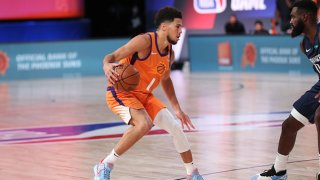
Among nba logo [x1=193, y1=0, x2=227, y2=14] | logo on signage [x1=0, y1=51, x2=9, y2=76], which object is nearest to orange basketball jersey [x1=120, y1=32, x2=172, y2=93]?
logo on signage [x1=0, y1=51, x2=9, y2=76]

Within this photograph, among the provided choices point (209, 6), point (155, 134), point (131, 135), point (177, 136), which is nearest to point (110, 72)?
point (131, 135)

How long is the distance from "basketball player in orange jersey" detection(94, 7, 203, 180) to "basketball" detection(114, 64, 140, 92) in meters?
0.08

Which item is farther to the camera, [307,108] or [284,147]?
[284,147]

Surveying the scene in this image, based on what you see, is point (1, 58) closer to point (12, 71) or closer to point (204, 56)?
point (12, 71)

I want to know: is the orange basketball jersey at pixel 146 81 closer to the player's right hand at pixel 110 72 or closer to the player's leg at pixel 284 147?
the player's right hand at pixel 110 72

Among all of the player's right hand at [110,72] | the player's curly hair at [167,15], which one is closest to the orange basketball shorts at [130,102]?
the player's right hand at [110,72]

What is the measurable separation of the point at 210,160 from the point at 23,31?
14924 mm

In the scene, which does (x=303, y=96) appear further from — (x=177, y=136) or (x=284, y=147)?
(x=177, y=136)

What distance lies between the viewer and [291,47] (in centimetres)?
1855

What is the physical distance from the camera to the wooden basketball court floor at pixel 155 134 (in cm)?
756

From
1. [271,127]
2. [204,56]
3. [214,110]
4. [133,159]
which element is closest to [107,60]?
[133,159]

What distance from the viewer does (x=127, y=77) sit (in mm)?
6371

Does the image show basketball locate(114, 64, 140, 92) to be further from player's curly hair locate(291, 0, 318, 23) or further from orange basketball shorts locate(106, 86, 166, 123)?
player's curly hair locate(291, 0, 318, 23)

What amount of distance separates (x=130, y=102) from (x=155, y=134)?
343 centimetres
